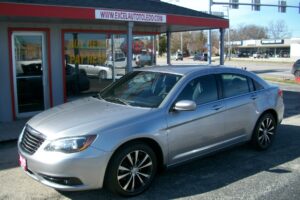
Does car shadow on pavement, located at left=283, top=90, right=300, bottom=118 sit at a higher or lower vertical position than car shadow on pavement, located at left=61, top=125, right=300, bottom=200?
higher

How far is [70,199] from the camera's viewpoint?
15.6 ft

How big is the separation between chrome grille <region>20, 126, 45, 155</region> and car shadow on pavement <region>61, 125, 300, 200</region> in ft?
2.36

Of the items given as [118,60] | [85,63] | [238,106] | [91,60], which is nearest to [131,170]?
[238,106]

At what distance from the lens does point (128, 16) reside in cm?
998

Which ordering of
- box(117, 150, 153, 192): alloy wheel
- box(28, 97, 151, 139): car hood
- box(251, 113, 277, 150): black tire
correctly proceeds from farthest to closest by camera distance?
box(251, 113, 277, 150): black tire → box(117, 150, 153, 192): alloy wheel → box(28, 97, 151, 139): car hood

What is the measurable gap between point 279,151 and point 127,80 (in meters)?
2.97

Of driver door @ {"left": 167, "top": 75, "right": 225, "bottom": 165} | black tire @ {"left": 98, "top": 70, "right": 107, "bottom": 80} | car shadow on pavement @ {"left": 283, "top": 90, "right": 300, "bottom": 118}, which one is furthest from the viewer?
black tire @ {"left": 98, "top": 70, "right": 107, "bottom": 80}

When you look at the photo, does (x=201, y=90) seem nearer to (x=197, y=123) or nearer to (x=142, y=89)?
(x=197, y=123)

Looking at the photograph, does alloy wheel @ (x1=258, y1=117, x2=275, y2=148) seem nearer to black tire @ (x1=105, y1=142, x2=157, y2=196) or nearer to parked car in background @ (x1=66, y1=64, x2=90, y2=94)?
black tire @ (x1=105, y1=142, x2=157, y2=196)

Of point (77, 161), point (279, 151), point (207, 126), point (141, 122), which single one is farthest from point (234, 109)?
point (77, 161)

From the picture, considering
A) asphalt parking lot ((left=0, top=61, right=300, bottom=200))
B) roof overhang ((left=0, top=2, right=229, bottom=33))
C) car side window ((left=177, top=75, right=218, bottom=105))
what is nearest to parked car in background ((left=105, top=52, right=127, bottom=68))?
roof overhang ((left=0, top=2, right=229, bottom=33))

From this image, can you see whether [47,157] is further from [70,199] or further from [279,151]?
[279,151]

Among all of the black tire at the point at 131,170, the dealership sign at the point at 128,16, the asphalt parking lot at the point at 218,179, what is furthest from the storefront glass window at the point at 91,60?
the black tire at the point at 131,170

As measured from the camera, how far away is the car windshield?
17.8 ft
